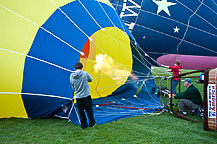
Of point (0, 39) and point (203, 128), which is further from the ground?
point (0, 39)

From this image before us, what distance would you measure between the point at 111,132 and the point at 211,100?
124 cm

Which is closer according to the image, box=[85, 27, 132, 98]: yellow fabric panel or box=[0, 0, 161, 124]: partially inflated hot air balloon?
box=[0, 0, 161, 124]: partially inflated hot air balloon

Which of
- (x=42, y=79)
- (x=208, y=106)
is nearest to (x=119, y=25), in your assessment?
(x=42, y=79)

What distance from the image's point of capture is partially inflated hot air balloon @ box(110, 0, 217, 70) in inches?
275

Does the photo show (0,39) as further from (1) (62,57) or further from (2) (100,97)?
(2) (100,97)

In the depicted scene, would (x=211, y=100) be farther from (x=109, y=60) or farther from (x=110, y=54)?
(x=110, y=54)

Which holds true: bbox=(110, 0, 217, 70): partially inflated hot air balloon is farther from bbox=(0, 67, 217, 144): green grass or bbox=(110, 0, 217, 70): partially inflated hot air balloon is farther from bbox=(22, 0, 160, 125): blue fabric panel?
bbox=(0, 67, 217, 144): green grass

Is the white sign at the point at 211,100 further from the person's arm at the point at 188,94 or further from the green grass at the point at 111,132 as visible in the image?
the person's arm at the point at 188,94

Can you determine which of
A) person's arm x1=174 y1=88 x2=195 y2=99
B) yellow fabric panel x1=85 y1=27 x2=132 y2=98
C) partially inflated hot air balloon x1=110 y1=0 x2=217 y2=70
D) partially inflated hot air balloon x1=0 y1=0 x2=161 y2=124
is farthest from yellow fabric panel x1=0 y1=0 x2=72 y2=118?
partially inflated hot air balloon x1=110 y1=0 x2=217 y2=70

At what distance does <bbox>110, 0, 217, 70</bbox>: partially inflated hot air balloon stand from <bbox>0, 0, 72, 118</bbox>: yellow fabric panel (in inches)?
160

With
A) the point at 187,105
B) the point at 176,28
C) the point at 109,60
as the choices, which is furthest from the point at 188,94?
the point at 176,28

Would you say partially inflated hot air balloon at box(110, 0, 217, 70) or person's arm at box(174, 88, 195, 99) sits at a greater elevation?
partially inflated hot air balloon at box(110, 0, 217, 70)

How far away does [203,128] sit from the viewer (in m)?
3.19

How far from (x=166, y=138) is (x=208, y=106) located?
2.06 ft
